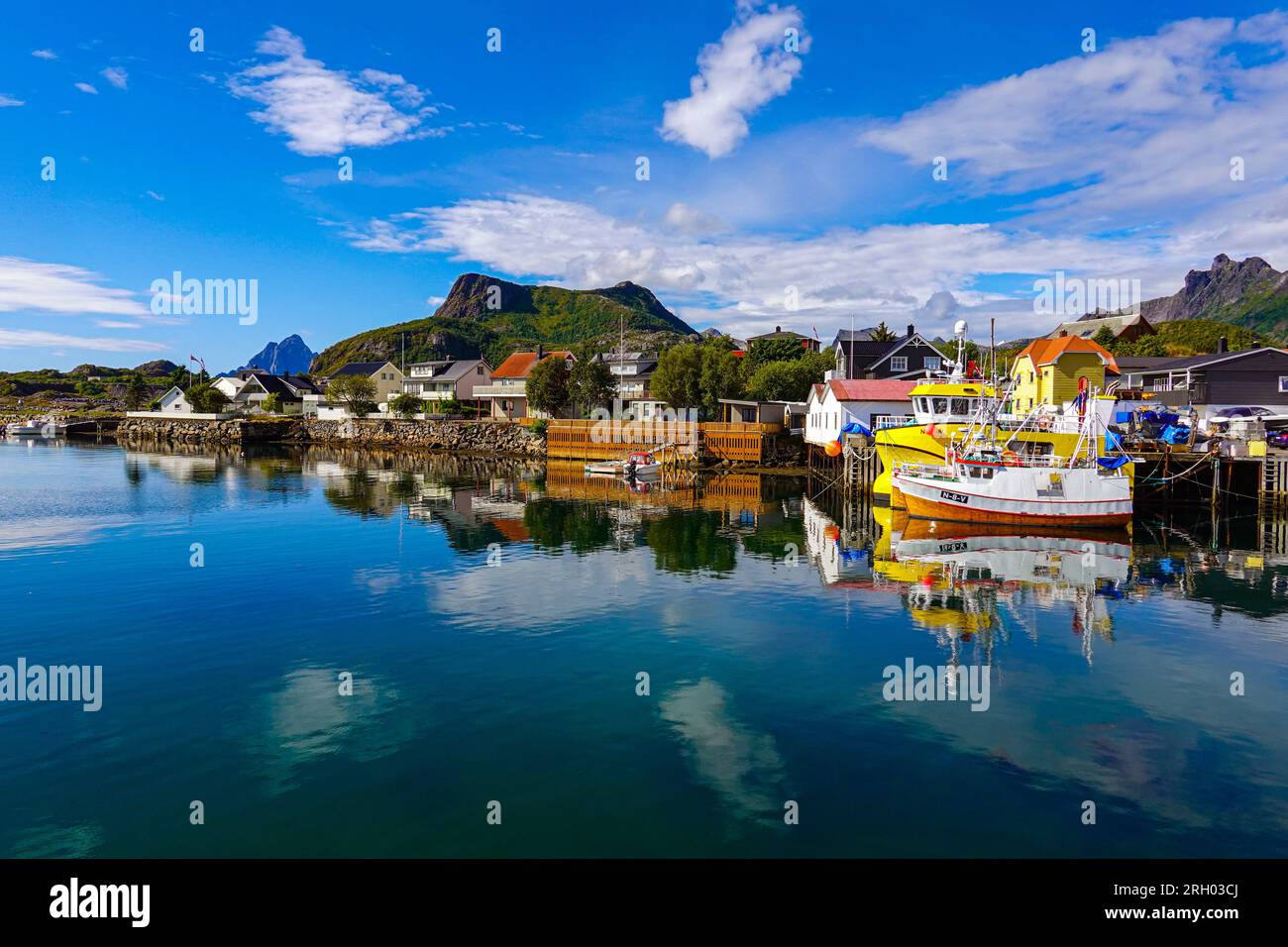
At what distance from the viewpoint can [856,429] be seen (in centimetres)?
5681

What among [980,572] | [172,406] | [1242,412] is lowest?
[980,572]

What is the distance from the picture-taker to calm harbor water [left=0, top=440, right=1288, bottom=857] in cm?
1198

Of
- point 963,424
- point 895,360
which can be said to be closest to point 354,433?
point 895,360

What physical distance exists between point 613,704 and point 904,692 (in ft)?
23.0

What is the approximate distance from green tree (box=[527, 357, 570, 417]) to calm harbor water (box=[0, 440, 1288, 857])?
178 feet

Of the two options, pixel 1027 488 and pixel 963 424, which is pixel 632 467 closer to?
pixel 963 424

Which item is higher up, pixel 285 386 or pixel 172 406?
pixel 285 386

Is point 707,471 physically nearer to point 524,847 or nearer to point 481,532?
point 481,532

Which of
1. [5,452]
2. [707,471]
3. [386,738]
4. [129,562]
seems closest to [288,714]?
[386,738]

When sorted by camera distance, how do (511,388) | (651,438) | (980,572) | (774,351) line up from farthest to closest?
(511,388)
(774,351)
(651,438)
(980,572)

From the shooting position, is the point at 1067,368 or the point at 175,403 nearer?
the point at 1067,368

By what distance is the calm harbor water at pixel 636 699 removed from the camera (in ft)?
39.3

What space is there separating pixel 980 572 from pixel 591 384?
61.2m

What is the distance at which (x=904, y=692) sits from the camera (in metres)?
17.5
